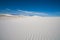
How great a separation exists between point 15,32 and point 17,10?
0.34m

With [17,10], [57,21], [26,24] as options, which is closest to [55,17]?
[57,21]

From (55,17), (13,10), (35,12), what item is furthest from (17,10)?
(55,17)

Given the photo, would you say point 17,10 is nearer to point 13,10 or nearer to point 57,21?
point 13,10

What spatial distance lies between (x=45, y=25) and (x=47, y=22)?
55mm

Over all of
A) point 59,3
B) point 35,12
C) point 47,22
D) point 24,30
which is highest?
point 59,3

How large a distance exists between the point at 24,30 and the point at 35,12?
0.33 m

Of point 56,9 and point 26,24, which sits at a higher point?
point 56,9

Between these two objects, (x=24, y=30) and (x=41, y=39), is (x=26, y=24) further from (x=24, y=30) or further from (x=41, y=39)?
(x=41, y=39)

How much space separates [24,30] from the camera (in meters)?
1.06

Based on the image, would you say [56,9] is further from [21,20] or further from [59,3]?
[21,20]

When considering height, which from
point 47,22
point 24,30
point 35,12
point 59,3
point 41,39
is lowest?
point 41,39

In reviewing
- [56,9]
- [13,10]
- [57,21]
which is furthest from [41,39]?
→ [13,10]

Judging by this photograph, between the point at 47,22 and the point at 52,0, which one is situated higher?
the point at 52,0

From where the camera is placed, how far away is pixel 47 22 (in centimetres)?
106
